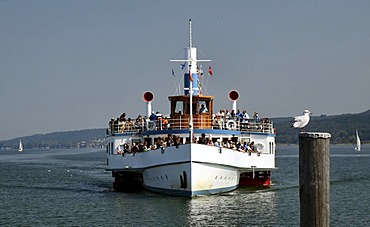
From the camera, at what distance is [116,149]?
3456cm

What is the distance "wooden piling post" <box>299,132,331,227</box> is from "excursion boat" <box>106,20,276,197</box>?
16532 millimetres

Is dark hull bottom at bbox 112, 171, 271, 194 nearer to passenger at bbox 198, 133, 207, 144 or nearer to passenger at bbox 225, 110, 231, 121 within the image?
passenger at bbox 225, 110, 231, 121

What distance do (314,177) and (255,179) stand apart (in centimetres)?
2562

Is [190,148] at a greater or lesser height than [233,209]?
greater

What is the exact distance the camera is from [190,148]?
2723cm

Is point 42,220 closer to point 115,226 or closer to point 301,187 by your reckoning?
point 115,226

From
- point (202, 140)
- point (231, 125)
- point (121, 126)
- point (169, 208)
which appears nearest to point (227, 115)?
point (231, 125)

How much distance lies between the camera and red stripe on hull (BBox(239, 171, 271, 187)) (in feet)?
117

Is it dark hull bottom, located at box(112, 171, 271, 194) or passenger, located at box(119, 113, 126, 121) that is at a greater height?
passenger, located at box(119, 113, 126, 121)

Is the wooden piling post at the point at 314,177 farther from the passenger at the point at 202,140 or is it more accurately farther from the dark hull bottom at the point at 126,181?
the dark hull bottom at the point at 126,181

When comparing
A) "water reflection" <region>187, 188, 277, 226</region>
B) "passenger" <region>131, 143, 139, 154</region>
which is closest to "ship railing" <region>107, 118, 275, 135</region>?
"passenger" <region>131, 143, 139, 154</region>

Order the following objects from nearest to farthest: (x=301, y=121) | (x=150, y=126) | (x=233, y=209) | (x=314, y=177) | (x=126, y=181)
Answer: (x=314, y=177) < (x=301, y=121) < (x=233, y=209) < (x=150, y=126) < (x=126, y=181)

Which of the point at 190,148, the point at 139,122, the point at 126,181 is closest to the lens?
the point at 190,148

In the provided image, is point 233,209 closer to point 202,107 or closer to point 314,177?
point 202,107
